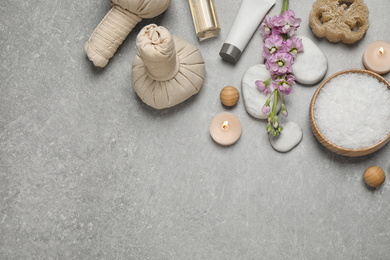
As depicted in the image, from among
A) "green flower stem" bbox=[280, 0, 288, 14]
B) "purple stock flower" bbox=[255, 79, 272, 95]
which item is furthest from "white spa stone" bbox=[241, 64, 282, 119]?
"green flower stem" bbox=[280, 0, 288, 14]

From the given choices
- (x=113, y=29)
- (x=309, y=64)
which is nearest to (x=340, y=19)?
(x=309, y=64)

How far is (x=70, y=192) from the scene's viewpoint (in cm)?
111

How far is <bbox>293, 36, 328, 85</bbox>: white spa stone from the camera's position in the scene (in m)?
1.08

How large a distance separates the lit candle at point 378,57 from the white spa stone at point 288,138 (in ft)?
0.66

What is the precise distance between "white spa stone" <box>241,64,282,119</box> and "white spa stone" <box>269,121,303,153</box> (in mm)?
45

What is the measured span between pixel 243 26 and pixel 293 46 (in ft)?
0.38

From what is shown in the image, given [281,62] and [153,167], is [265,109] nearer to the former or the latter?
[281,62]

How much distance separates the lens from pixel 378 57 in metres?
1.08

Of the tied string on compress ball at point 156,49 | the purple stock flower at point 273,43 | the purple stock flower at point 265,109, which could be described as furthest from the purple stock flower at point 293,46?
the tied string on compress ball at point 156,49

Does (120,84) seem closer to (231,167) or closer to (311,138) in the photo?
(231,167)

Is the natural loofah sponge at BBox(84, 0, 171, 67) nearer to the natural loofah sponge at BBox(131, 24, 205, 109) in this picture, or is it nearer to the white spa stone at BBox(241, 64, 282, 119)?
the natural loofah sponge at BBox(131, 24, 205, 109)

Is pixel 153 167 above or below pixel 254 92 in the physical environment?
below

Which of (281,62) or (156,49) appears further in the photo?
(281,62)

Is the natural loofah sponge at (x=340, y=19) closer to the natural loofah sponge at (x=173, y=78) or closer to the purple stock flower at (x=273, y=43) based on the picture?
the purple stock flower at (x=273, y=43)
